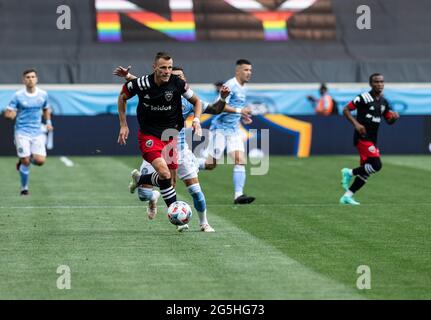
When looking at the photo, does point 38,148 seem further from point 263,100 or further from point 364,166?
point 263,100

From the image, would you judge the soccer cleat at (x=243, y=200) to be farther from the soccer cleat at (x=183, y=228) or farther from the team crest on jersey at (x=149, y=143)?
the team crest on jersey at (x=149, y=143)

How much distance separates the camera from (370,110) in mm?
17859

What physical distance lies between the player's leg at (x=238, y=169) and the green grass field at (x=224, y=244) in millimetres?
250

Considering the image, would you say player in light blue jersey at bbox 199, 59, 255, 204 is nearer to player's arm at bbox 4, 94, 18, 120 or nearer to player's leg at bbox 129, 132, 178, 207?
player's arm at bbox 4, 94, 18, 120

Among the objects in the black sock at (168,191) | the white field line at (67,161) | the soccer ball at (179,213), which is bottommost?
the white field line at (67,161)

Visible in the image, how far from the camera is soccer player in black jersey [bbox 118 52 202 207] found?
13633 millimetres

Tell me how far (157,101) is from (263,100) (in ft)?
69.9

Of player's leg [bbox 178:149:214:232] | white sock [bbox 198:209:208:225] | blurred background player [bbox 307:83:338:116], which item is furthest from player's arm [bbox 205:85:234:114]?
blurred background player [bbox 307:83:338:116]

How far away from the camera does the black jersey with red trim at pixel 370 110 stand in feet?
58.5

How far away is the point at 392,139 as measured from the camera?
32156 mm

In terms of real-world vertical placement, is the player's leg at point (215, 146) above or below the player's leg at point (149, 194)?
above

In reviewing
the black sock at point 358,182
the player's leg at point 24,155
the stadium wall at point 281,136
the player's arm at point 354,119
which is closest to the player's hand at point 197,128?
the player's arm at point 354,119
